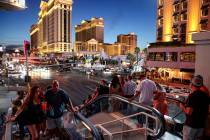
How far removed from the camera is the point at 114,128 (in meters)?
6.68

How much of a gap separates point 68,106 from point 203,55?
11.6 ft

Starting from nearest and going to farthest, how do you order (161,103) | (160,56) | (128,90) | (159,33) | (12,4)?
(161,103)
(128,90)
(12,4)
(160,56)
(159,33)

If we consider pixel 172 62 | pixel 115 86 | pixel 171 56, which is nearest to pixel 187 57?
pixel 172 62

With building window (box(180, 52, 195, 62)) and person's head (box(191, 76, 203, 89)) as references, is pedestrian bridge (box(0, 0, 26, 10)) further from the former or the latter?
person's head (box(191, 76, 203, 89))

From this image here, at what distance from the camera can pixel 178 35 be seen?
50469 mm

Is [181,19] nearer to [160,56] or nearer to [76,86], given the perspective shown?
[160,56]

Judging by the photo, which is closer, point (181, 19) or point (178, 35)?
point (181, 19)

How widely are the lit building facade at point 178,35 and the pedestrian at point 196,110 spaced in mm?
38617

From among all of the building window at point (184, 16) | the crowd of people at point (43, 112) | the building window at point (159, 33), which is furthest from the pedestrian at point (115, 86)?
the building window at point (159, 33)

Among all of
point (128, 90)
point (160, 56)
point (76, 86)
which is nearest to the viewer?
point (128, 90)

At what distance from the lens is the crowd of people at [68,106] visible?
4.57 meters

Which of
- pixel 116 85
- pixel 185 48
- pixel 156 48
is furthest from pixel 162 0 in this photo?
pixel 116 85

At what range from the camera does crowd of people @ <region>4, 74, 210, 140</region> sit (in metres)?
4.57

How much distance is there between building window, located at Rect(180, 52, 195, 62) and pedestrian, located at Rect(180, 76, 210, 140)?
38.9 m
